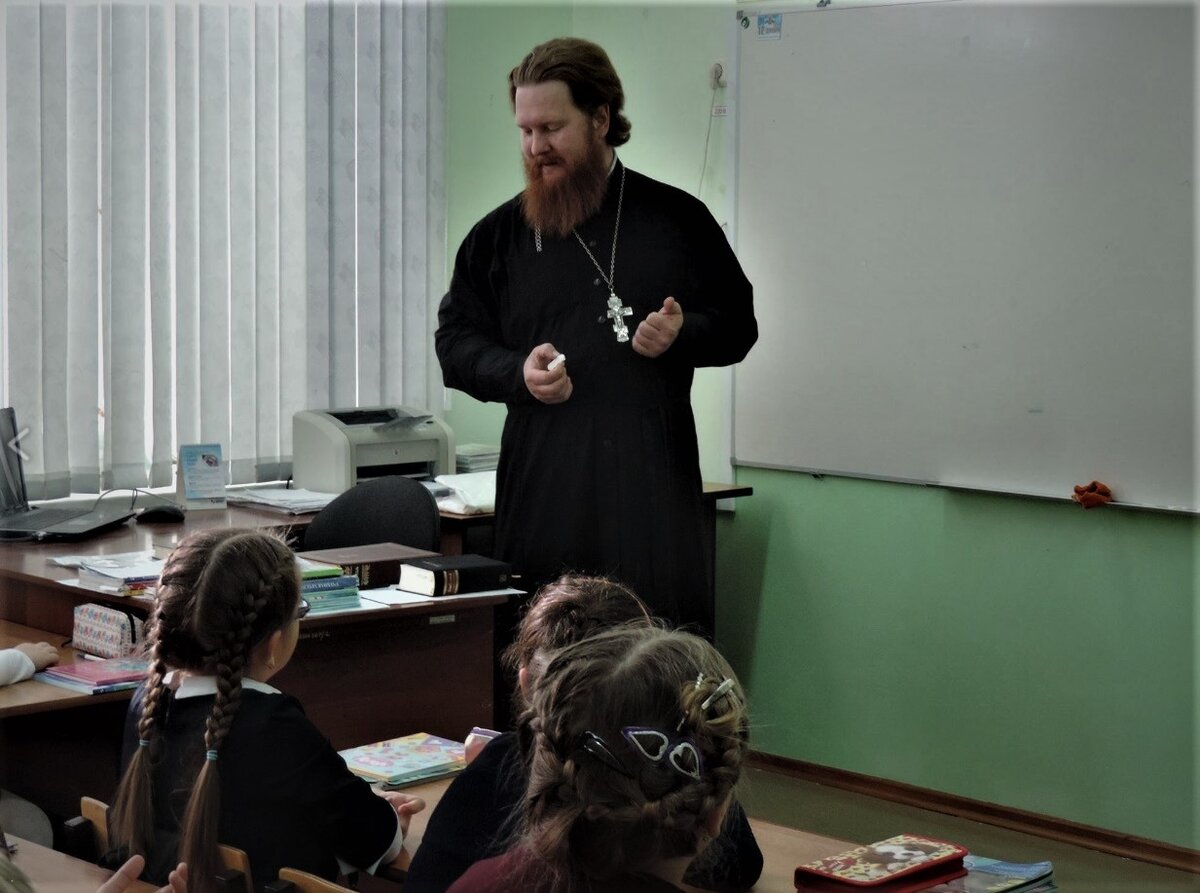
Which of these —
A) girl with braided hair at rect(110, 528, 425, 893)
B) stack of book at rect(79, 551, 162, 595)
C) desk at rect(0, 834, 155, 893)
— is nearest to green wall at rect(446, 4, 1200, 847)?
stack of book at rect(79, 551, 162, 595)

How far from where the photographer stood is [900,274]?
3.77 meters

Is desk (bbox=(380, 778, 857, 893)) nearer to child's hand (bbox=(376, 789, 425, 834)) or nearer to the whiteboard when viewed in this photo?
child's hand (bbox=(376, 789, 425, 834))

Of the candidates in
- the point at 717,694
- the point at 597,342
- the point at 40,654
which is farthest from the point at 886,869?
the point at 40,654

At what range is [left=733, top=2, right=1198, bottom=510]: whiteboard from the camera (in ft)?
10.9

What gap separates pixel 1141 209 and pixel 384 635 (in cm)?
201

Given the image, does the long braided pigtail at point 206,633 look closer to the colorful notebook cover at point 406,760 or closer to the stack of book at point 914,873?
the colorful notebook cover at point 406,760

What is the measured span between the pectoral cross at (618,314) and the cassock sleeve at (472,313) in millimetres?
206

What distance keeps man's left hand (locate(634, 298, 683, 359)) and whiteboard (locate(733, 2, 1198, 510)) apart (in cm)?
134

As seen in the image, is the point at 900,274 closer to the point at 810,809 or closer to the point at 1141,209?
the point at 1141,209

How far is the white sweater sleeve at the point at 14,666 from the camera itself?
2.38 meters

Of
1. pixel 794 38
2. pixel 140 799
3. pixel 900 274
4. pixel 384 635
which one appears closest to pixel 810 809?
pixel 900 274

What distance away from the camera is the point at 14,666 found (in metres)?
2.40

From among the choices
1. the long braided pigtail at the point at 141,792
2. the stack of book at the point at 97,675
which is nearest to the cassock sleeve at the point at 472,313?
the stack of book at the point at 97,675

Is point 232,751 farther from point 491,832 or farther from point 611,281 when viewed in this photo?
point 611,281
